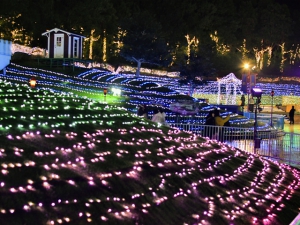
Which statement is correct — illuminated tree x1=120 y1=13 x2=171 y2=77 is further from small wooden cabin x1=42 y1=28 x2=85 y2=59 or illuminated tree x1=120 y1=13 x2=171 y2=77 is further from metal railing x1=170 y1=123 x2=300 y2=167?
metal railing x1=170 y1=123 x2=300 y2=167

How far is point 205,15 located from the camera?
2753 inches

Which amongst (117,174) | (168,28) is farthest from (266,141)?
(168,28)

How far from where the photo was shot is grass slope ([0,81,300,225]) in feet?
20.4

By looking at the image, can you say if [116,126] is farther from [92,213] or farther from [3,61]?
[3,61]

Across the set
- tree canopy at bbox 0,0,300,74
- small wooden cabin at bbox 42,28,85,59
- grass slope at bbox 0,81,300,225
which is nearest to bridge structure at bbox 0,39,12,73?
grass slope at bbox 0,81,300,225

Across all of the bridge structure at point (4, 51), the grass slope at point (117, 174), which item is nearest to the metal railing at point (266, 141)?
the grass slope at point (117, 174)

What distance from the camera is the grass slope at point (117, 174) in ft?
20.4

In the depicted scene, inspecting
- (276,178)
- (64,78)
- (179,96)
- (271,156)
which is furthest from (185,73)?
(276,178)

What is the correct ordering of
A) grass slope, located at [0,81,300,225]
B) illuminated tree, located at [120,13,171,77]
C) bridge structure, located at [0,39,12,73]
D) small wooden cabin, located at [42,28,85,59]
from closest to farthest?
grass slope, located at [0,81,300,225] → bridge structure, located at [0,39,12,73] → small wooden cabin, located at [42,28,85,59] → illuminated tree, located at [120,13,171,77]

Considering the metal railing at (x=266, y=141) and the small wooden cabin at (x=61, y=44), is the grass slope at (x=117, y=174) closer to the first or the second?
the metal railing at (x=266, y=141)

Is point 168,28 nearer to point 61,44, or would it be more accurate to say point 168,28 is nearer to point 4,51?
point 61,44

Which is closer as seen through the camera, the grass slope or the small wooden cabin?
the grass slope

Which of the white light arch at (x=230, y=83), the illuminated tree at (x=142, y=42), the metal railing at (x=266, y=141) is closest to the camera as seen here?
the metal railing at (x=266, y=141)

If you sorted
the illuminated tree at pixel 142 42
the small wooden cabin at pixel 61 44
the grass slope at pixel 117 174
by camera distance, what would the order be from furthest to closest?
the illuminated tree at pixel 142 42 < the small wooden cabin at pixel 61 44 < the grass slope at pixel 117 174
